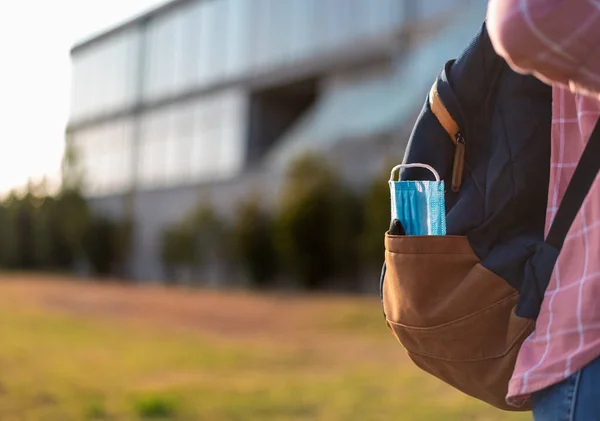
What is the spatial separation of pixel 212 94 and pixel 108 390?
33501 mm

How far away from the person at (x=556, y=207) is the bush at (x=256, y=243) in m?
26.9

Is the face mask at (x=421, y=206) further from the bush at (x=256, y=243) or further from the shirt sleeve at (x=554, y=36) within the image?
the bush at (x=256, y=243)

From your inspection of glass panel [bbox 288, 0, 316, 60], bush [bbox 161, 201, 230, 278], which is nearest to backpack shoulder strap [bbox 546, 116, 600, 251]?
bush [bbox 161, 201, 230, 278]

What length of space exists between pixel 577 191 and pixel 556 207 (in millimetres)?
46

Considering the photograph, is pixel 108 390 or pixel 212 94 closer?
pixel 108 390

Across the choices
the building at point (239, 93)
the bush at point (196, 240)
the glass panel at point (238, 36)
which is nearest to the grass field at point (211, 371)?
the building at point (239, 93)

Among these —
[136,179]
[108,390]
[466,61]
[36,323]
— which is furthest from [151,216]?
[466,61]

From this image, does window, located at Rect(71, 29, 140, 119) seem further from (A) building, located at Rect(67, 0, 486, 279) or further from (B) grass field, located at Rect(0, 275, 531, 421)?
(B) grass field, located at Rect(0, 275, 531, 421)

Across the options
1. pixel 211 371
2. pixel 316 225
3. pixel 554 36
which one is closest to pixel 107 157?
pixel 316 225

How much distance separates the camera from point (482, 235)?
123cm

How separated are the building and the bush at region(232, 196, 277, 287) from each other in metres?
0.98

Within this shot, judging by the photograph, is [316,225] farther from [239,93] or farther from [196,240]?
[239,93]

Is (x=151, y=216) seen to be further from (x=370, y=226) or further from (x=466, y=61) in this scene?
(x=466, y=61)

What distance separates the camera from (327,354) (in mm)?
9234
